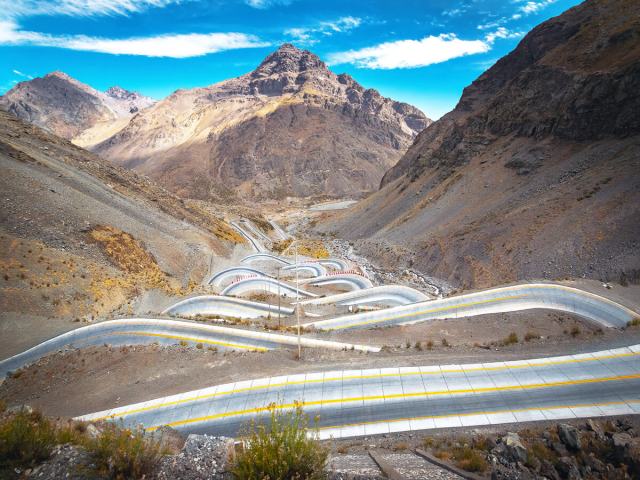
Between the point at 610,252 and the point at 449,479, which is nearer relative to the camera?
the point at 449,479

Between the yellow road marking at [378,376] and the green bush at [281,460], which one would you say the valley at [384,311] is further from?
the green bush at [281,460]

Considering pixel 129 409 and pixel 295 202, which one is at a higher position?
pixel 295 202

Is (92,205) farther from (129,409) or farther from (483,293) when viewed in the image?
(483,293)

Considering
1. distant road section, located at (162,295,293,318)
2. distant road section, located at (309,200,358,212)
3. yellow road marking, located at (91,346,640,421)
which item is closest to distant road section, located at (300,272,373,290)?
distant road section, located at (162,295,293,318)

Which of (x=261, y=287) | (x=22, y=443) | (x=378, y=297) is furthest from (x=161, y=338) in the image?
(x=378, y=297)

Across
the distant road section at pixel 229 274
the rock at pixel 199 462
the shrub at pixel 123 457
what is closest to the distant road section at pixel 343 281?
the distant road section at pixel 229 274

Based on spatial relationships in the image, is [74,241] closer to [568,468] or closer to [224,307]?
[224,307]

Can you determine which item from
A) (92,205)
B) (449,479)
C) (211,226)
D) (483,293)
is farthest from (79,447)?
(211,226)
